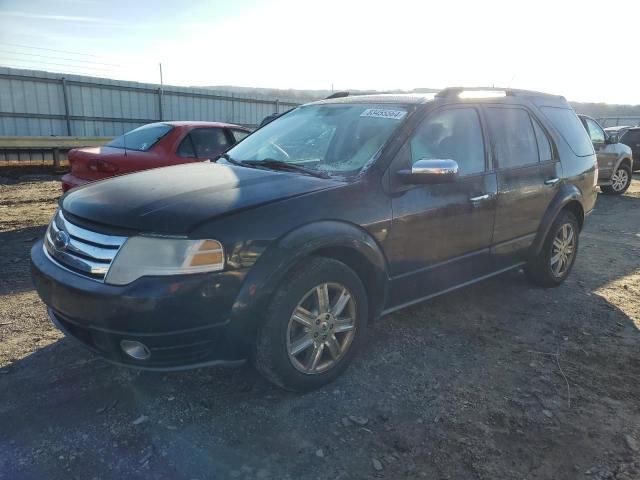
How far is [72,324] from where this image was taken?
2.67 meters

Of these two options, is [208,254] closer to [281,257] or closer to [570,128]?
[281,257]

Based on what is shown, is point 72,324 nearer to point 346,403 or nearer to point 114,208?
point 114,208

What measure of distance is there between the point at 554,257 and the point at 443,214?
2032mm

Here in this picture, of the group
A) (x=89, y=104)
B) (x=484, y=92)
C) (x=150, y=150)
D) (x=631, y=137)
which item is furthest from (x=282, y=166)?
(x=89, y=104)

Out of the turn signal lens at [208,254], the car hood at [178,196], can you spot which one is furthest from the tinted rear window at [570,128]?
the turn signal lens at [208,254]

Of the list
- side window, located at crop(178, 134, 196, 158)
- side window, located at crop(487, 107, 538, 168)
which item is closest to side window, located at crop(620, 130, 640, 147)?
side window, located at crop(487, 107, 538, 168)

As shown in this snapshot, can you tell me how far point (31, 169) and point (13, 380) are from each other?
10.9 meters

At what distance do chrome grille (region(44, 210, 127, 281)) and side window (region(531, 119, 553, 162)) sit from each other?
370 cm

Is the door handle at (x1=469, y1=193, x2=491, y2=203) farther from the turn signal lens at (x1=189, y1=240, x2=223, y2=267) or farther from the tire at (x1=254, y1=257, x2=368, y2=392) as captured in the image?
the turn signal lens at (x1=189, y1=240, x2=223, y2=267)

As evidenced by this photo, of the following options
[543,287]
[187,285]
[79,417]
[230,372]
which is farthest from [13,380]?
[543,287]

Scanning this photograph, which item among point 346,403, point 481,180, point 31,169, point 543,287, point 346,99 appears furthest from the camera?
point 31,169

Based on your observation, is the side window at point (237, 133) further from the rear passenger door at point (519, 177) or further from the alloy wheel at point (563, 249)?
the alloy wheel at point (563, 249)

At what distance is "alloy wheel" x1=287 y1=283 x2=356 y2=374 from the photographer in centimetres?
285

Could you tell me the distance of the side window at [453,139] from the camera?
11.3 ft
